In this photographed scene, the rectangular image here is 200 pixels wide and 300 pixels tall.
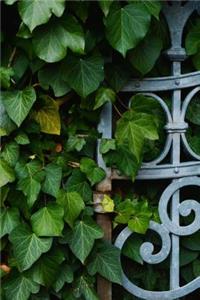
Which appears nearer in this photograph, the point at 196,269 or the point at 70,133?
the point at 70,133

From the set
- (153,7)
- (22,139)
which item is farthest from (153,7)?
(22,139)

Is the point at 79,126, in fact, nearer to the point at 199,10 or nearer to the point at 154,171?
the point at 154,171

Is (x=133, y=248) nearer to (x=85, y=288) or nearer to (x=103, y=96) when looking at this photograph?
(x=85, y=288)

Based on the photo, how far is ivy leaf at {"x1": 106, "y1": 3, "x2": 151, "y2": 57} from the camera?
58.6 inches

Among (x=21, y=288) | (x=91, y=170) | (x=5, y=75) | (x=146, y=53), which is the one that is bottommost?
(x=21, y=288)

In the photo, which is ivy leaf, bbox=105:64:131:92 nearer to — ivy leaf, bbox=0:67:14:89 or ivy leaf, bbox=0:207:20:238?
ivy leaf, bbox=0:67:14:89

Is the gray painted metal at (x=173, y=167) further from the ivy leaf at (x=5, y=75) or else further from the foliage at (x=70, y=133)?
the ivy leaf at (x=5, y=75)

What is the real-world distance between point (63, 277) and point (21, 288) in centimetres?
13

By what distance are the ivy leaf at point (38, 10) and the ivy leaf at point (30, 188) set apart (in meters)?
0.41

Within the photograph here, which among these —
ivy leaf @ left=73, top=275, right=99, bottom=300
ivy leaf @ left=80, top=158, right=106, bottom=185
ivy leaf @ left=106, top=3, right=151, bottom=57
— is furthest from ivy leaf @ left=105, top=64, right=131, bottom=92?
ivy leaf @ left=73, top=275, right=99, bottom=300

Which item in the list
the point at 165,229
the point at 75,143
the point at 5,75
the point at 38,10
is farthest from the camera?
the point at 165,229

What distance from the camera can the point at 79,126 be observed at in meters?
1.63

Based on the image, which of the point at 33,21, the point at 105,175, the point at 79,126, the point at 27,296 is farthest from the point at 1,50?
the point at 27,296

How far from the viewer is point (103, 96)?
156cm
